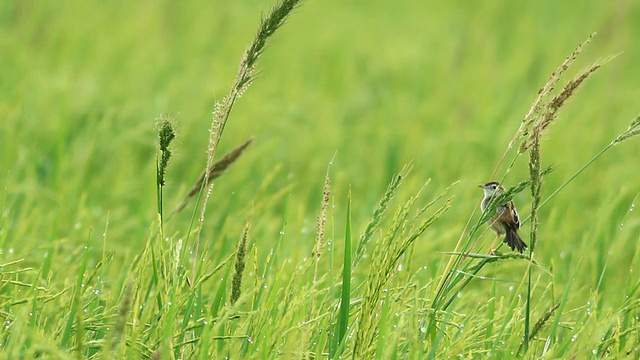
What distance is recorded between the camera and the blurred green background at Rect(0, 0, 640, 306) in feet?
13.0

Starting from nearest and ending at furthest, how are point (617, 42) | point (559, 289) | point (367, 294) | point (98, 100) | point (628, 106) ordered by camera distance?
point (367, 294) < point (559, 289) < point (98, 100) < point (628, 106) < point (617, 42)

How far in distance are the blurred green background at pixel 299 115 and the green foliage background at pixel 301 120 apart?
0.06 feet

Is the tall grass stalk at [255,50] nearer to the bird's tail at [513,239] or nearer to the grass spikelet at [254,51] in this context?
the grass spikelet at [254,51]

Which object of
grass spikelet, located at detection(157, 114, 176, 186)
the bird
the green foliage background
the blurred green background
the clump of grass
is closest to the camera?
the clump of grass

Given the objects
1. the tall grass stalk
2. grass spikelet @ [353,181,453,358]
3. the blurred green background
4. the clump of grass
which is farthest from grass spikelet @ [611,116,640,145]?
the blurred green background

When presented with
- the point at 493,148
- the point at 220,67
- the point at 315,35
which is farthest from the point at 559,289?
the point at 315,35


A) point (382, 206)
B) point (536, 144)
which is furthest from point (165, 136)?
point (536, 144)

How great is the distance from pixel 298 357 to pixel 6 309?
0.74 metres

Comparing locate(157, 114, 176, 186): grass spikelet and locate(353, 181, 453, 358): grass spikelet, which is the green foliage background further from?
locate(157, 114, 176, 186): grass spikelet

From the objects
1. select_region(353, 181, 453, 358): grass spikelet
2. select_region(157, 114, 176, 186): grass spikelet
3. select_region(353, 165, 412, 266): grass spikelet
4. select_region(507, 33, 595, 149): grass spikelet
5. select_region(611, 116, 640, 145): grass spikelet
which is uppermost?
select_region(507, 33, 595, 149): grass spikelet

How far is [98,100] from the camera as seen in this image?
549 centimetres

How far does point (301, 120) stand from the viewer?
5957mm

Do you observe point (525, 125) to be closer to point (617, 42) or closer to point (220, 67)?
point (220, 67)

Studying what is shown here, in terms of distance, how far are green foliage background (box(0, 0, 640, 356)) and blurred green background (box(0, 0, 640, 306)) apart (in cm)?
2
